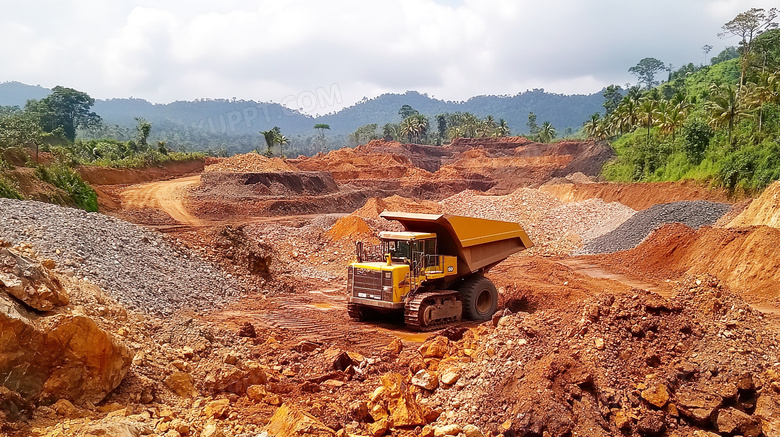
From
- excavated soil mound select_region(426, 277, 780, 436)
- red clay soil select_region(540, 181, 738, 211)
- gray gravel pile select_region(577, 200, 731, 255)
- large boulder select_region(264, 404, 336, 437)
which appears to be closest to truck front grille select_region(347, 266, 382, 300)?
excavated soil mound select_region(426, 277, 780, 436)

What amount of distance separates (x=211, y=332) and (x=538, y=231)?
778 inches

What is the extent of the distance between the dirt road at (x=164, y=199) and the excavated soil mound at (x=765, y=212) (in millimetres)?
22500

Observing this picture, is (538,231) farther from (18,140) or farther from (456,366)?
(18,140)

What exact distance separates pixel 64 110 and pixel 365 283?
255ft

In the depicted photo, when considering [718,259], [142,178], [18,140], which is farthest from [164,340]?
[142,178]

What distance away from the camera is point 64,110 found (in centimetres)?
7375

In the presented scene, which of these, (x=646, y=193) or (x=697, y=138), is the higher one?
(x=697, y=138)

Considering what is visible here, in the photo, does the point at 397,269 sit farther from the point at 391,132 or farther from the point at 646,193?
the point at 391,132

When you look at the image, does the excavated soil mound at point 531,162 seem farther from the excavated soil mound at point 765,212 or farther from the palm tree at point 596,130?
the excavated soil mound at point 765,212

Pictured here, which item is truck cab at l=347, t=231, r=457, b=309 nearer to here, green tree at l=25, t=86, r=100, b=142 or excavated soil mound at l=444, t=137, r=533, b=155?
green tree at l=25, t=86, r=100, b=142

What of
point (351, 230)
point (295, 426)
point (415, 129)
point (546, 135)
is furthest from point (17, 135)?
point (546, 135)

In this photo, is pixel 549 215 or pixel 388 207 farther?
pixel 388 207

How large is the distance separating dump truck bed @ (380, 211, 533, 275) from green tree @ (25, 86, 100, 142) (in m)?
64.2

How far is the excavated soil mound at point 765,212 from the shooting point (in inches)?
731
